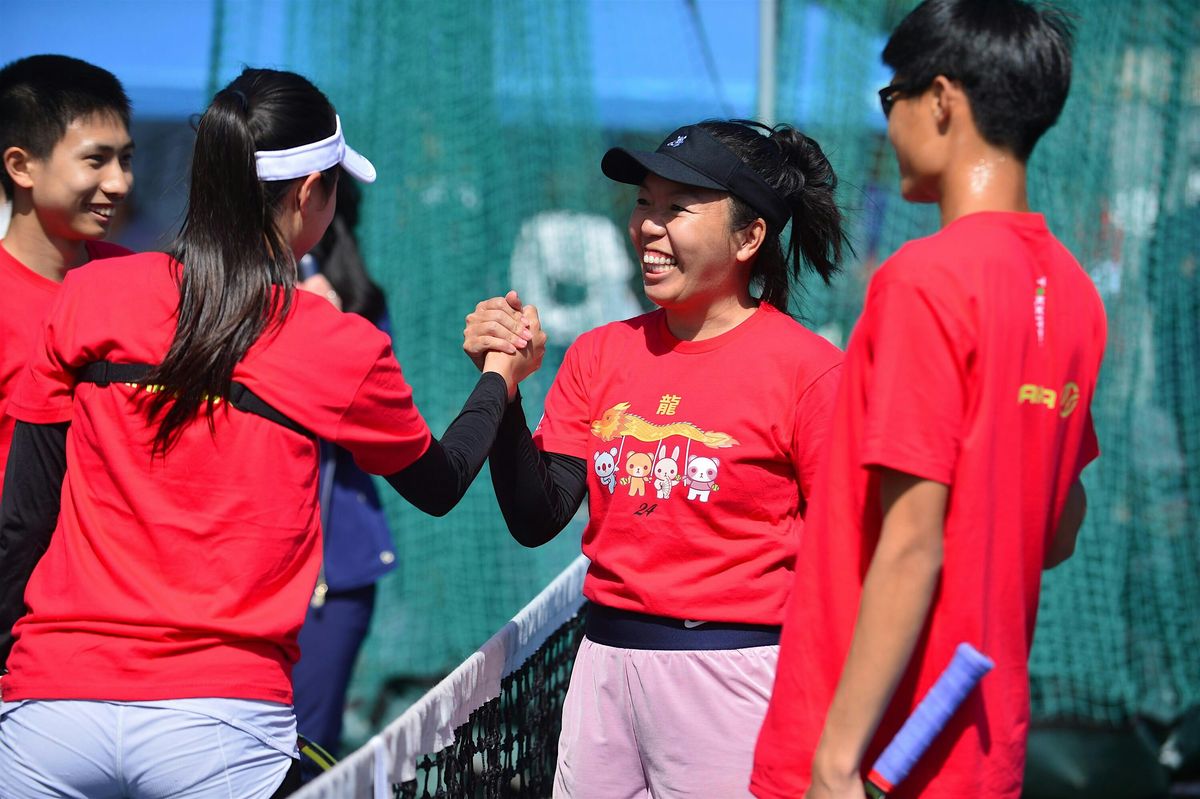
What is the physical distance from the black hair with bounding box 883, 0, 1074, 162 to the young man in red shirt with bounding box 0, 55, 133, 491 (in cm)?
199

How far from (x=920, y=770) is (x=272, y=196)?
1.51 m

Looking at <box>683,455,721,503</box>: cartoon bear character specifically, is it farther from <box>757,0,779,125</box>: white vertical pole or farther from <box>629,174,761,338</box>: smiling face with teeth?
<box>757,0,779,125</box>: white vertical pole

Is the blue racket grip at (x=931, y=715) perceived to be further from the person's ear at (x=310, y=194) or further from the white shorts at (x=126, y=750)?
the person's ear at (x=310, y=194)

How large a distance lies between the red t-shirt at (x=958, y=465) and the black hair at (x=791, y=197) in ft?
3.61

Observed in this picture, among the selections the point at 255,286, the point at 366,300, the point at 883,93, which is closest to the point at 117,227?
the point at 366,300

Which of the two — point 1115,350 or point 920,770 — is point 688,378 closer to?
point 920,770

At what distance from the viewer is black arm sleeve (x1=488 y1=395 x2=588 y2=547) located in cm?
279

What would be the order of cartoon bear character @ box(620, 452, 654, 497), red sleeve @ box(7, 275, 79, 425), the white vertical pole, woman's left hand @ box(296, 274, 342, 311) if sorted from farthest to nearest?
the white vertical pole
woman's left hand @ box(296, 274, 342, 311)
cartoon bear character @ box(620, 452, 654, 497)
red sleeve @ box(7, 275, 79, 425)

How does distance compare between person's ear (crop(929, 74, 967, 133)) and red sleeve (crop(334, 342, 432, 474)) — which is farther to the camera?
red sleeve (crop(334, 342, 432, 474))

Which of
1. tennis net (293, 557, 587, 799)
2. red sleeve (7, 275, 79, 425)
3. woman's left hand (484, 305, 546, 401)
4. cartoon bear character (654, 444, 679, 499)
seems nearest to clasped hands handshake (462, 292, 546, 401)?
woman's left hand (484, 305, 546, 401)

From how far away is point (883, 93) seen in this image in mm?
1948

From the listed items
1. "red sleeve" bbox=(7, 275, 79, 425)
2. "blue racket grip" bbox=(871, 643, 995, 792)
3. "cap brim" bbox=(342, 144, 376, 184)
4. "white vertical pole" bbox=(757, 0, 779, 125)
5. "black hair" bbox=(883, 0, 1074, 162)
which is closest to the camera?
"blue racket grip" bbox=(871, 643, 995, 792)

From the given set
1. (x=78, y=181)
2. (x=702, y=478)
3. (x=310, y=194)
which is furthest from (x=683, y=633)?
(x=78, y=181)

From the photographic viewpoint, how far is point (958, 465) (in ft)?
5.74
